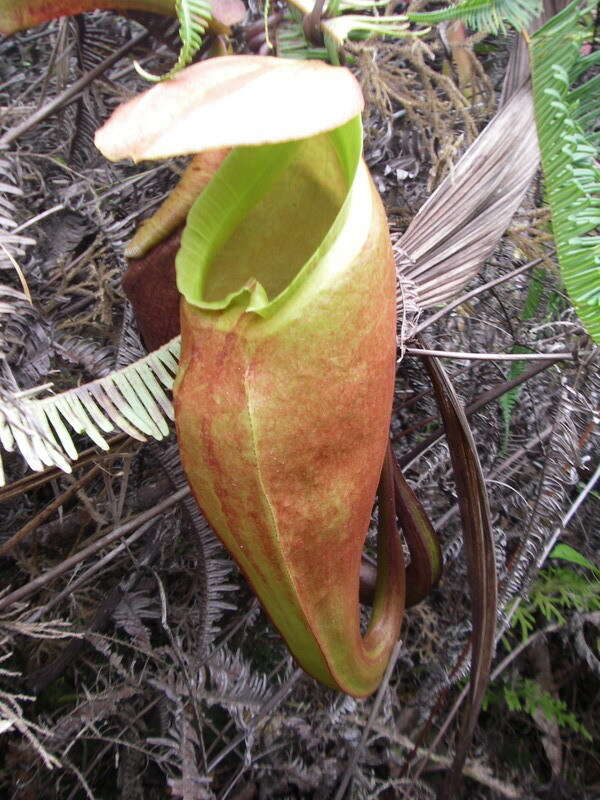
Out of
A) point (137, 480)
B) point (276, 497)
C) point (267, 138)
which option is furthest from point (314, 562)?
point (137, 480)

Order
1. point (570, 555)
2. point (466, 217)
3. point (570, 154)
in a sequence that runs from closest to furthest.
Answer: point (570, 154) → point (466, 217) → point (570, 555)

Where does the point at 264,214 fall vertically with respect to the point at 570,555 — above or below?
above

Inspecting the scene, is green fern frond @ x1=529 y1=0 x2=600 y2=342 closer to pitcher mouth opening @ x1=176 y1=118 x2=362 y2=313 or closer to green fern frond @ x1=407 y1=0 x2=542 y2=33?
green fern frond @ x1=407 y1=0 x2=542 y2=33

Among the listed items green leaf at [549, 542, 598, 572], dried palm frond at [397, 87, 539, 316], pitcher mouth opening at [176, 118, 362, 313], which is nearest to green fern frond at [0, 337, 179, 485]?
pitcher mouth opening at [176, 118, 362, 313]

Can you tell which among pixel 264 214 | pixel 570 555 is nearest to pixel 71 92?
pixel 264 214

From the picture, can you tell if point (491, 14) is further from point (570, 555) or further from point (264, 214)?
point (570, 555)

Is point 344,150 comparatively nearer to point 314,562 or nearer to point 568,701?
point 314,562
